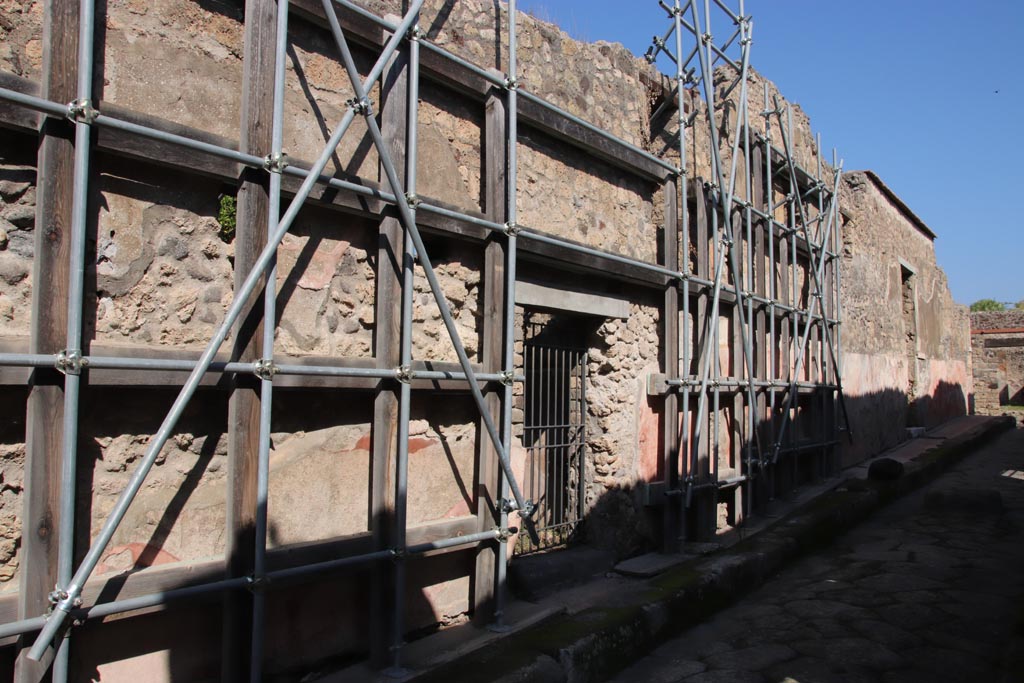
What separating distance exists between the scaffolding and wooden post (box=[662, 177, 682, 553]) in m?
0.02

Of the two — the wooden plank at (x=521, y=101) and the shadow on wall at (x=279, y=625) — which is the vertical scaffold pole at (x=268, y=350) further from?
the wooden plank at (x=521, y=101)

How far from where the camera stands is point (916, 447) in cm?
1077

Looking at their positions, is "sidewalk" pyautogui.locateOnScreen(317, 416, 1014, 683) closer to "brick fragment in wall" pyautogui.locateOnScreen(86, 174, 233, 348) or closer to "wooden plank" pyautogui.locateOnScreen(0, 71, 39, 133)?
"brick fragment in wall" pyautogui.locateOnScreen(86, 174, 233, 348)

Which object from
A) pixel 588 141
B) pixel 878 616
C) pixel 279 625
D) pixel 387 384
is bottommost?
pixel 878 616

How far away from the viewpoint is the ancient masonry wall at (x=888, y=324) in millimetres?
9578

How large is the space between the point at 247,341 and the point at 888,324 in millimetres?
10556

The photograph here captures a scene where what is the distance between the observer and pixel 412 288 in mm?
3307

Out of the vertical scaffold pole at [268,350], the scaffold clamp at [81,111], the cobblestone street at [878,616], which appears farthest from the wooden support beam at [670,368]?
the scaffold clamp at [81,111]

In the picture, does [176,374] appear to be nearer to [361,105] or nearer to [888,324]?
[361,105]

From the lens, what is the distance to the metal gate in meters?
4.68

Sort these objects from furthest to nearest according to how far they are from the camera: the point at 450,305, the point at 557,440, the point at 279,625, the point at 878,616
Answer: the point at 557,440 < the point at 878,616 < the point at 450,305 < the point at 279,625

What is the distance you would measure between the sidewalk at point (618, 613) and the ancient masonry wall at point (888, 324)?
308 centimetres

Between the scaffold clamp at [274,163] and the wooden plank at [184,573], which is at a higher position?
the scaffold clamp at [274,163]

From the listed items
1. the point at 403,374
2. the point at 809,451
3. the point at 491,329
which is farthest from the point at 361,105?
the point at 809,451
